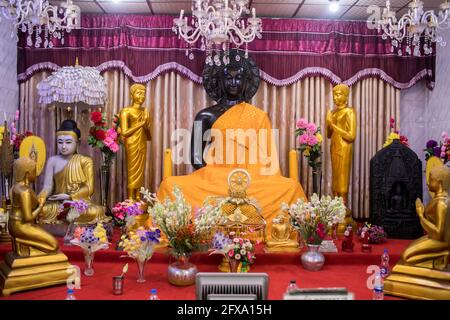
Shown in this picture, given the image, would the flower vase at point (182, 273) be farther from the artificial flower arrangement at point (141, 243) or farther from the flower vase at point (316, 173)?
the flower vase at point (316, 173)

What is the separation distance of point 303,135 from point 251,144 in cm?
66

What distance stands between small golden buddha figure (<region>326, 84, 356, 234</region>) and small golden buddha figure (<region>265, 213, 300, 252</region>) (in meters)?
1.27

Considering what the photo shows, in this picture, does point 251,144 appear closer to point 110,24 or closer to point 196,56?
point 196,56

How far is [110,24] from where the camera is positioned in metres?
6.19

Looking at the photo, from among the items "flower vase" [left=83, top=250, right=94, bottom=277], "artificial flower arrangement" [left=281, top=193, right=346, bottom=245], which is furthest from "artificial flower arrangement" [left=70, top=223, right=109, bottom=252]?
"artificial flower arrangement" [left=281, top=193, right=346, bottom=245]

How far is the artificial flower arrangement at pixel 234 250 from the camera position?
3.51 m

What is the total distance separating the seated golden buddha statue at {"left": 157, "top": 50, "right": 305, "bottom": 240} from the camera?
4.80m

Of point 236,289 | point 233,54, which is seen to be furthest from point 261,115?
point 236,289

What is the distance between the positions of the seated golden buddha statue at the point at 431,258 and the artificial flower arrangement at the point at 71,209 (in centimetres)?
273

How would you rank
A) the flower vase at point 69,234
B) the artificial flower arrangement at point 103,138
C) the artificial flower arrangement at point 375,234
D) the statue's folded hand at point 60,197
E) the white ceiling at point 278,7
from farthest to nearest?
the white ceiling at point 278,7 → the artificial flower arrangement at point 103,138 → the statue's folded hand at point 60,197 → the artificial flower arrangement at point 375,234 → the flower vase at point 69,234

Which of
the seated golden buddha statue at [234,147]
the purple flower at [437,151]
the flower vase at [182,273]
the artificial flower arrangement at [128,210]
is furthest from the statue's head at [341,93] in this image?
the flower vase at [182,273]

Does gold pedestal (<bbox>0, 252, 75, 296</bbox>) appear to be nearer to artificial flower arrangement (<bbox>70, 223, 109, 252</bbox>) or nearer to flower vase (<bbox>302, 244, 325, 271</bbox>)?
artificial flower arrangement (<bbox>70, 223, 109, 252</bbox>)

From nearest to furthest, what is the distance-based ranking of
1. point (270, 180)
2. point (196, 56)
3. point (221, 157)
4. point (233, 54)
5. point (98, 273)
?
point (98, 273) < point (270, 180) < point (221, 157) < point (233, 54) < point (196, 56)

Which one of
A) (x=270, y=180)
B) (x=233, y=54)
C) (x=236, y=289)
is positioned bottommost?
(x=236, y=289)
